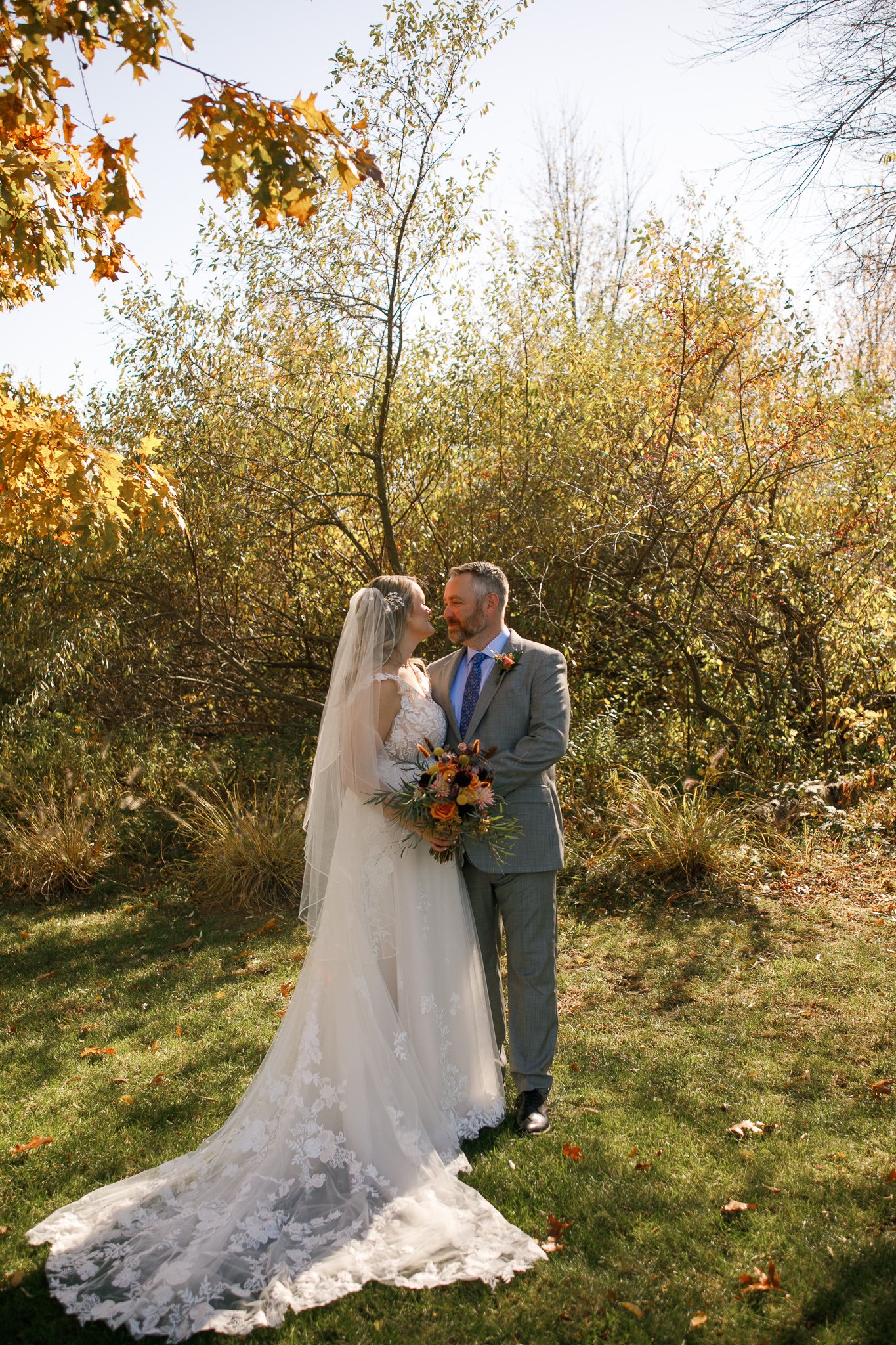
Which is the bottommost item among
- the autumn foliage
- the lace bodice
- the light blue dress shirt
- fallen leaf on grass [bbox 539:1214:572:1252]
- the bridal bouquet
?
fallen leaf on grass [bbox 539:1214:572:1252]

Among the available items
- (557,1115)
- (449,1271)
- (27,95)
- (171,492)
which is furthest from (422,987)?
(27,95)

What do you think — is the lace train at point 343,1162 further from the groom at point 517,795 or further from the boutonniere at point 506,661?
the boutonniere at point 506,661

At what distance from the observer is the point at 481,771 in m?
3.78

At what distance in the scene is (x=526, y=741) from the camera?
392 centimetres

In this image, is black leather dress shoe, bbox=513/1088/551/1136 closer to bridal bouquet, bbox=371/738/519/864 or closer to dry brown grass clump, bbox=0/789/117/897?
bridal bouquet, bbox=371/738/519/864

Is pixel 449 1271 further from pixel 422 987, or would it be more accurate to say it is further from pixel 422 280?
pixel 422 280

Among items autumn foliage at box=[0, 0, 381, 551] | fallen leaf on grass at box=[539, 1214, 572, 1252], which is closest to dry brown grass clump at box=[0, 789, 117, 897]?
autumn foliage at box=[0, 0, 381, 551]

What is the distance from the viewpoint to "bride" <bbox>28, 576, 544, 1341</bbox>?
9.34 feet

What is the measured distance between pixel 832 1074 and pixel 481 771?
1984 millimetres

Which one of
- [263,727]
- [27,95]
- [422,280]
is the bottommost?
[263,727]

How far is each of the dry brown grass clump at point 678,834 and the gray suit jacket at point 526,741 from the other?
9.59 ft

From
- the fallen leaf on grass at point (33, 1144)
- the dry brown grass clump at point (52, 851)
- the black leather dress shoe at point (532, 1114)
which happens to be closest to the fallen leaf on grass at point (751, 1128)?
the black leather dress shoe at point (532, 1114)

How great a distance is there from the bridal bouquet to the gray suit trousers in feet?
0.70

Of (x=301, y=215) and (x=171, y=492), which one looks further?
(x=171, y=492)
